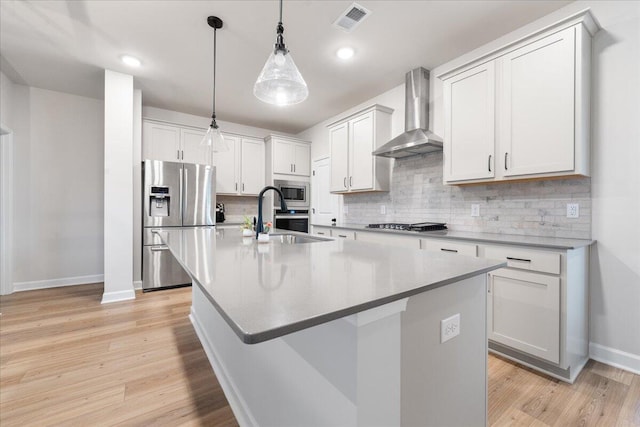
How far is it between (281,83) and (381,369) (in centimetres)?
166

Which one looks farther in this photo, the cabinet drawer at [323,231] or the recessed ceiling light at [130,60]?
the cabinet drawer at [323,231]

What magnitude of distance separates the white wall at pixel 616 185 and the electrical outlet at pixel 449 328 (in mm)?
1749

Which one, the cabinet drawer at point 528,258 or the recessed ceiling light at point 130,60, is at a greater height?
the recessed ceiling light at point 130,60

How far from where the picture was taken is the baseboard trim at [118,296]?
3.27 metres

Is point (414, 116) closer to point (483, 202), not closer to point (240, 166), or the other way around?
point (483, 202)

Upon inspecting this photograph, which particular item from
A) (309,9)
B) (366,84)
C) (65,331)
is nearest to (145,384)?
(65,331)

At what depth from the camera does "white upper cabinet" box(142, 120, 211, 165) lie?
404cm

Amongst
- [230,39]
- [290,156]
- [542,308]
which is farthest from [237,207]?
[542,308]

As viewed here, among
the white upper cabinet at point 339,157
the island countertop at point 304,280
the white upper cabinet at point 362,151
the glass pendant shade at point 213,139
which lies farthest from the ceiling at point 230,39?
the island countertop at point 304,280

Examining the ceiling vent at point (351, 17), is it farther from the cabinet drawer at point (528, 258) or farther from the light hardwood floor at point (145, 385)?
the light hardwood floor at point (145, 385)

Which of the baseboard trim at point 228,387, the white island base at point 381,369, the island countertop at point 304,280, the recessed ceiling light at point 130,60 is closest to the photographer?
the island countertop at point 304,280

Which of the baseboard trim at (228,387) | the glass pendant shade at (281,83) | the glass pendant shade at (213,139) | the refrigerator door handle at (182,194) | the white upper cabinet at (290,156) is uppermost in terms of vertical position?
the white upper cabinet at (290,156)

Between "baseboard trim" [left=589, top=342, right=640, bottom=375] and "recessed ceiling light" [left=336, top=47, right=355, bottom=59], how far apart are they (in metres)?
3.18

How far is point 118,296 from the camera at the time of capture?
3.34 m
